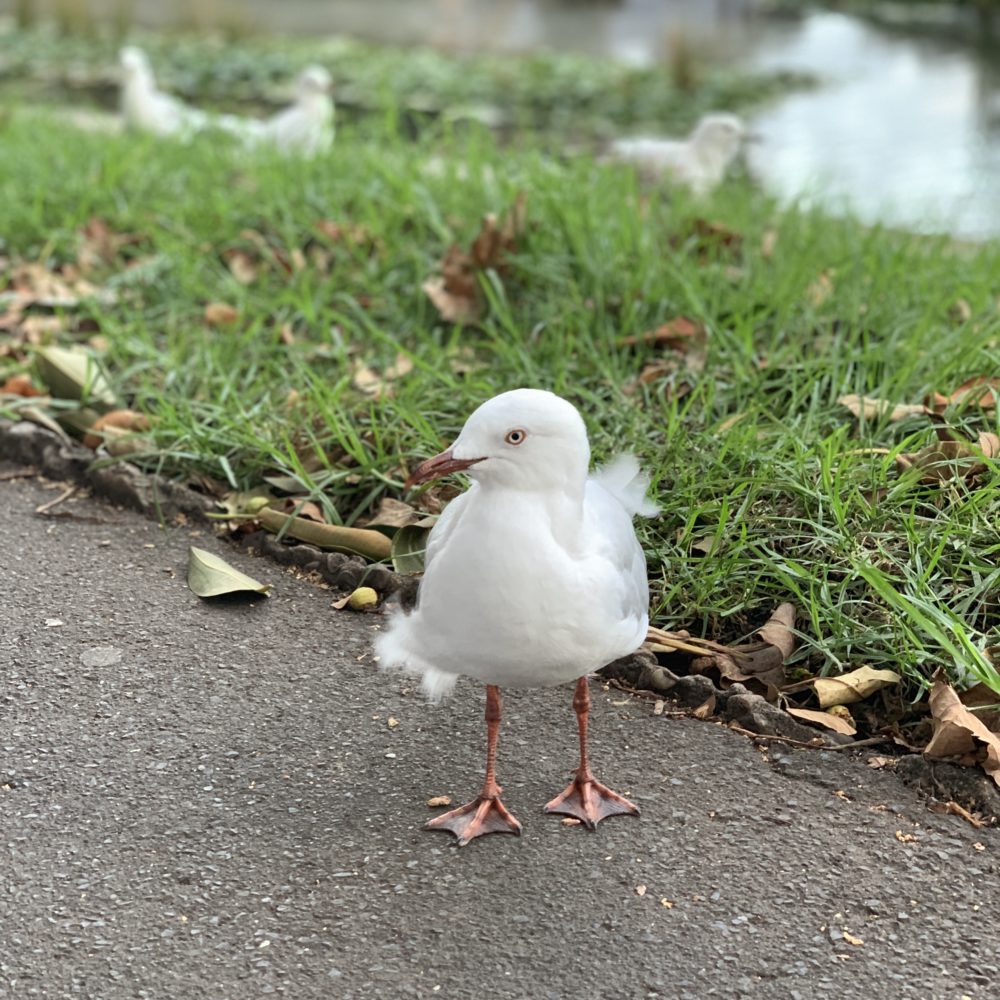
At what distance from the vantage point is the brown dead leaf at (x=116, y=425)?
3920mm

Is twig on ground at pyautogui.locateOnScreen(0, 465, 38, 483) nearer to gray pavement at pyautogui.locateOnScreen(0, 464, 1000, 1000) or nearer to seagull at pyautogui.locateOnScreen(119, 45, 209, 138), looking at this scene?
gray pavement at pyautogui.locateOnScreen(0, 464, 1000, 1000)

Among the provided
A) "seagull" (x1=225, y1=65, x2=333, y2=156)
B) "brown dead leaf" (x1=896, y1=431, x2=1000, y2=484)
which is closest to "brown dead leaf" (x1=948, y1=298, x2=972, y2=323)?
"brown dead leaf" (x1=896, y1=431, x2=1000, y2=484)

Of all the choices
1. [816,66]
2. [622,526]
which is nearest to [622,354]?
[622,526]

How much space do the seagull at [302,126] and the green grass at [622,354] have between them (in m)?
0.85

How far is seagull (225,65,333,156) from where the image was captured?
6781 mm

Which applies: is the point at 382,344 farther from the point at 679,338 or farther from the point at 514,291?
the point at 679,338

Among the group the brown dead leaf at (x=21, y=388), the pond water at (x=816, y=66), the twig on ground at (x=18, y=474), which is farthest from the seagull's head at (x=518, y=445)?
the pond water at (x=816, y=66)

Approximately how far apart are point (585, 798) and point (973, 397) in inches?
69.5

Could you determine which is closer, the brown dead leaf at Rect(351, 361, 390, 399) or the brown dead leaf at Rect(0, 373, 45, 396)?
the brown dead leaf at Rect(351, 361, 390, 399)

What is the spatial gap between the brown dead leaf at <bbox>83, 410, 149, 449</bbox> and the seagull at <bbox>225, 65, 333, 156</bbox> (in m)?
2.91

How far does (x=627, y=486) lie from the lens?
9.87ft

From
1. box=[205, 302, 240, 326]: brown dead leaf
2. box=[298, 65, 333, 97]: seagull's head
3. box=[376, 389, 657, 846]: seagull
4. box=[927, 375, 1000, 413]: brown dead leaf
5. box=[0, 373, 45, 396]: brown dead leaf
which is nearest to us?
box=[376, 389, 657, 846]: seagull

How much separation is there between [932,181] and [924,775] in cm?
740

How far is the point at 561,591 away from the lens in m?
2.30
